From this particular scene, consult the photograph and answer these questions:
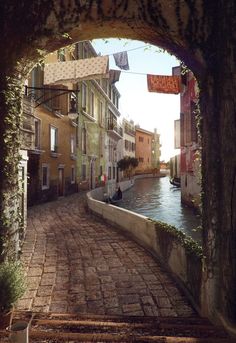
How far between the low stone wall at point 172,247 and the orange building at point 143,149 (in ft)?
186

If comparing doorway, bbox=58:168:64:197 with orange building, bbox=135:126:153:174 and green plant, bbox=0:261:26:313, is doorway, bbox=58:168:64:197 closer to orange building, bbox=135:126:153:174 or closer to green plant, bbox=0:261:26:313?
green plant, bbox=0:261:26:313

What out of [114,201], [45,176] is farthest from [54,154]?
[114,201]

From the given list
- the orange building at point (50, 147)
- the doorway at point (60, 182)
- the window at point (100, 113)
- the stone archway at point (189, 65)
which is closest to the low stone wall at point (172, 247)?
the stone archway at point (189, 65)

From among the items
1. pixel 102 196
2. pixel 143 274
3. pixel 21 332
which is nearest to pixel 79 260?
pixel 143 274

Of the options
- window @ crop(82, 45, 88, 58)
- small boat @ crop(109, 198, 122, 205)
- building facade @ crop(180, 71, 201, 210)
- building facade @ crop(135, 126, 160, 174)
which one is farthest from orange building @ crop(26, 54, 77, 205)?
building facade @ crop(135, 126, 160, 174)

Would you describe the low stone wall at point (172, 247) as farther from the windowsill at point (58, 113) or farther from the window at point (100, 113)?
the window at point (100, 113)

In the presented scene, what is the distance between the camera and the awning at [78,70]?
821cm

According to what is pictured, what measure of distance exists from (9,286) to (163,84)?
11.3 m

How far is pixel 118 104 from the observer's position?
48969 millimetres

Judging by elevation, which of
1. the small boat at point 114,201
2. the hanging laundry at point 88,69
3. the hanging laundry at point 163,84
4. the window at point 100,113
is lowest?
the small boat at point 114,201

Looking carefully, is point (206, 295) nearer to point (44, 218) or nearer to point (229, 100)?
point (229, 100)

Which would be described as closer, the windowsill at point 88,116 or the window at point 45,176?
the window at point 45,176

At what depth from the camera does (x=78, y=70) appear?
8383 millimetres

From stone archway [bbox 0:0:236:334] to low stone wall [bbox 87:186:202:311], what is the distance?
576mm
